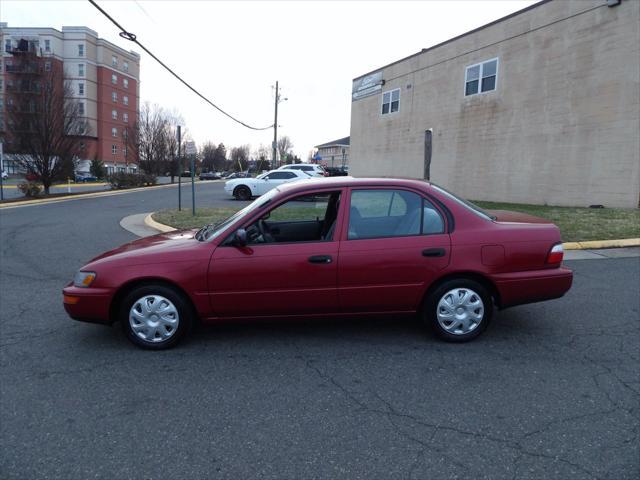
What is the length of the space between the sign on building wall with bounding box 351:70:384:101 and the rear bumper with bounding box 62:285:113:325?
25621 mm

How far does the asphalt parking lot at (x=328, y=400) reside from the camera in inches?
101

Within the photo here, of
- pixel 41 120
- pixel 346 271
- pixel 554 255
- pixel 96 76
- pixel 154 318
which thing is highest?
pixel 96 76

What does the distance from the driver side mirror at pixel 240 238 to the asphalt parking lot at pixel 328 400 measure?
0.97 m

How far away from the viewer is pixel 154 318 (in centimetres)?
401

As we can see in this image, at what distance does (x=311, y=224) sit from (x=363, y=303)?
139 centimetres

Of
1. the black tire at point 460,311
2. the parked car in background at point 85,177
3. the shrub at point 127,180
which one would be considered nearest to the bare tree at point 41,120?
the shrub at point 127,180

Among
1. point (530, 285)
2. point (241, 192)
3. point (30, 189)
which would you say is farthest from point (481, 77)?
point (30, 189)

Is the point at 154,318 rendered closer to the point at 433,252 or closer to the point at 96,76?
the point at 433,252

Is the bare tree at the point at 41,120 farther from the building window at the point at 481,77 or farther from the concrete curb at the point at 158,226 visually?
the building window at the point at 481,77

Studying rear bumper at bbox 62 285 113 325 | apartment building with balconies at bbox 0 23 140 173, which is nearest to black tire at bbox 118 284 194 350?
rear bumper at bbox 62 285 113 325

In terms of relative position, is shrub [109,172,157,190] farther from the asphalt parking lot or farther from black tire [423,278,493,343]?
black tire [423,278,493,343]

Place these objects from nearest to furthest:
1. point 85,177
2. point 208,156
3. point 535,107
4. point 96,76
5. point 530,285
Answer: point 530,285
point 535,107
point 85,177
point 96,76
point 208,156

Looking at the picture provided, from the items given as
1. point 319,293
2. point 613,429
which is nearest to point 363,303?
point 319,293

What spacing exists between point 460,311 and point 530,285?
696mm
